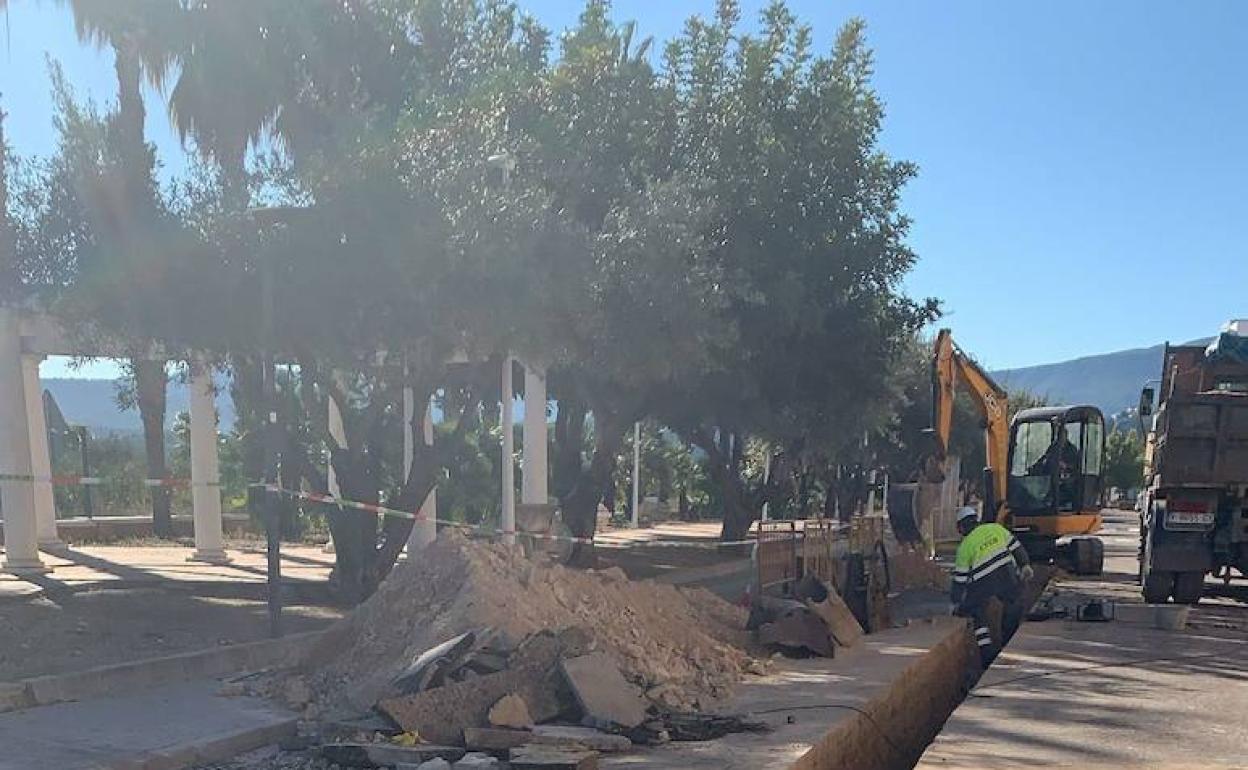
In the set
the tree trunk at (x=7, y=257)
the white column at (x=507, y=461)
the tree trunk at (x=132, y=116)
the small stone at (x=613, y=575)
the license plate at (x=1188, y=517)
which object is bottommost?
the small stone at (x=613, y=575)

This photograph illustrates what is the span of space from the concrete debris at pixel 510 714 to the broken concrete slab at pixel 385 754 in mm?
371

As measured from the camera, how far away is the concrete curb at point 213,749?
7.11m

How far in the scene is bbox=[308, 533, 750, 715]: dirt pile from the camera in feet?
29.0

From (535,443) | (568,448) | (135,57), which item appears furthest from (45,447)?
(568,448)

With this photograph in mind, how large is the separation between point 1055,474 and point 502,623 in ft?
43.6

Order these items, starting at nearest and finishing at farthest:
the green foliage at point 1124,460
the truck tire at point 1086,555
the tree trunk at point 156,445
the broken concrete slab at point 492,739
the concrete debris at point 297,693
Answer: the broken concrete slab at point 492,739, the concrete debris at point 297,693, the truck tire at point 1086,555, the tree trunk at point 156,445, the green foliage at point 1124,460

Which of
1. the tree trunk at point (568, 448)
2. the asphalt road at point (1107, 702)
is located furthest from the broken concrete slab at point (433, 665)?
the tree trunk at point (568, 448)

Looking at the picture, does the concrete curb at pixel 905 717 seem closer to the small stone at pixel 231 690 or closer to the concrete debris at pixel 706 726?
the concrete debris at pixel 706 726

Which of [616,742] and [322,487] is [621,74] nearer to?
[322,487]

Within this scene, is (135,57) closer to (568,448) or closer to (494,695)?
(568,448)

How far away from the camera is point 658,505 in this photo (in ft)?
155

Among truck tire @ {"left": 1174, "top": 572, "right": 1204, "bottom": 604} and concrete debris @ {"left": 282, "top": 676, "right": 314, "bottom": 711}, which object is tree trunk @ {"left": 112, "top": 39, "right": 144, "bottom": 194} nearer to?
concrete debris @ {"left": 282, "top": 676, "right": 314, "bottom": 711}

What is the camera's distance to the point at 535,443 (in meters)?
17.8

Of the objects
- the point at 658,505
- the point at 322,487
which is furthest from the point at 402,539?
the point at 658,505
